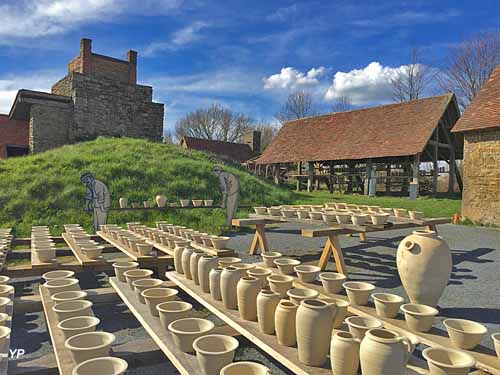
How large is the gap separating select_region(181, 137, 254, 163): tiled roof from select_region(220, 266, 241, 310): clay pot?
92.4 ft

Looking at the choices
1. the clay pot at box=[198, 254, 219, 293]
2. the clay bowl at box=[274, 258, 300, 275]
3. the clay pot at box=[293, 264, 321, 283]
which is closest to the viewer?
the clay pot at box=[198, 254, 219, 293]

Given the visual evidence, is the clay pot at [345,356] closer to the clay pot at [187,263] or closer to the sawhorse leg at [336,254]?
the clay pot at [187,263]

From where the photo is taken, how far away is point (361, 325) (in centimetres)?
206

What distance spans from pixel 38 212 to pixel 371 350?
32.2 feet

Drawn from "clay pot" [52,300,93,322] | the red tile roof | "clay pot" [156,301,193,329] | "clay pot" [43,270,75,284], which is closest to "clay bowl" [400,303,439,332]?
"clay pot" [156,301,193,329]

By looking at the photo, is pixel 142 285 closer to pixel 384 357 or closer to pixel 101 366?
pixel 101 366

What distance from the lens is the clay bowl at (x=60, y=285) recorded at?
2889 millimetres

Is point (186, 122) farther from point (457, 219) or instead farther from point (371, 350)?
point (371, 350)

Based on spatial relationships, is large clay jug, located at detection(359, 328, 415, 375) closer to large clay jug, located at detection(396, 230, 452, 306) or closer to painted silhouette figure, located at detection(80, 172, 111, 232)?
large clay jug, located at detection(396, 230, 452, 306)

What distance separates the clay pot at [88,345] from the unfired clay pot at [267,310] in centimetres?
85

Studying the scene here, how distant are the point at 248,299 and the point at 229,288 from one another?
240 millimetres

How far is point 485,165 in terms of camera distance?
1070 cm

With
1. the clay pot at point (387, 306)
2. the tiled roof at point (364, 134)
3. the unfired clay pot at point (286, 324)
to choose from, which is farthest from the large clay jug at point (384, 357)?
the tiled roof at point (364, 134)

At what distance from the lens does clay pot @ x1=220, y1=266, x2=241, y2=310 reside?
2535 mm
